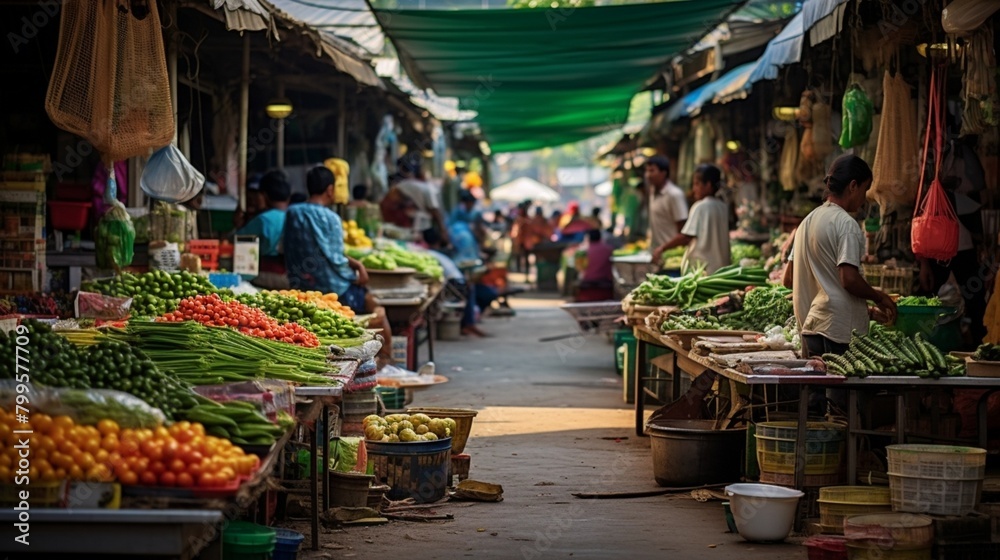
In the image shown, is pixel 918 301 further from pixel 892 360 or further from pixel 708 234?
pixel 708 234

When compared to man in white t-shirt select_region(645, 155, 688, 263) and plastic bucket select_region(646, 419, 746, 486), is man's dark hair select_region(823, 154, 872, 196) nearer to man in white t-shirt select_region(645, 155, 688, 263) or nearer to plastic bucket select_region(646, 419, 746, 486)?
plastic bucket select_region(646, 419, 746, 486)

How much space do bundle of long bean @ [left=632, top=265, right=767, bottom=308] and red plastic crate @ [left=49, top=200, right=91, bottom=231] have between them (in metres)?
4.78

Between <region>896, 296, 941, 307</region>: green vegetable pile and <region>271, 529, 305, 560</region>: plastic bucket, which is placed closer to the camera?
<region>271, 529, 305, 560</region>: plastic bucket

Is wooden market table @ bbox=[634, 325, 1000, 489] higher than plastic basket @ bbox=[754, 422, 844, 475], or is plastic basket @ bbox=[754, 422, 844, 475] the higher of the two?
wooden market table @ bbox=[634, 325, 1000, 489]

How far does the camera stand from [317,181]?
11.1 meters

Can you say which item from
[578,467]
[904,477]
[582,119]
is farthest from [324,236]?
[582,119]

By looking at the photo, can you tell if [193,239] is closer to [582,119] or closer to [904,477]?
[904,477]

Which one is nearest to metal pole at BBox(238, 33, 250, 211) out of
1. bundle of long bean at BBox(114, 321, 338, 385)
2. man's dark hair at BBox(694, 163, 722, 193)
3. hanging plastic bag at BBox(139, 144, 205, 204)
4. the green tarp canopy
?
the green tarp canopy

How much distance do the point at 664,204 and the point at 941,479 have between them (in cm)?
825

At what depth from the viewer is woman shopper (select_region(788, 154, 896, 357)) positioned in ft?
24.6

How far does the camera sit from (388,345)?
482 inches

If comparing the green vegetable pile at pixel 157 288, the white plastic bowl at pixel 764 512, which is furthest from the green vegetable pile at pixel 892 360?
the green vegetable pile at pixel 157 288

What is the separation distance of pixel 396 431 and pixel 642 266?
861cm

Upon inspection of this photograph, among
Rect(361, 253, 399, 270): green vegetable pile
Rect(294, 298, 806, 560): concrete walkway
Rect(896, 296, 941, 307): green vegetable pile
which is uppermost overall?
Rect(361, 253, 399, 270): green vegetable pile
